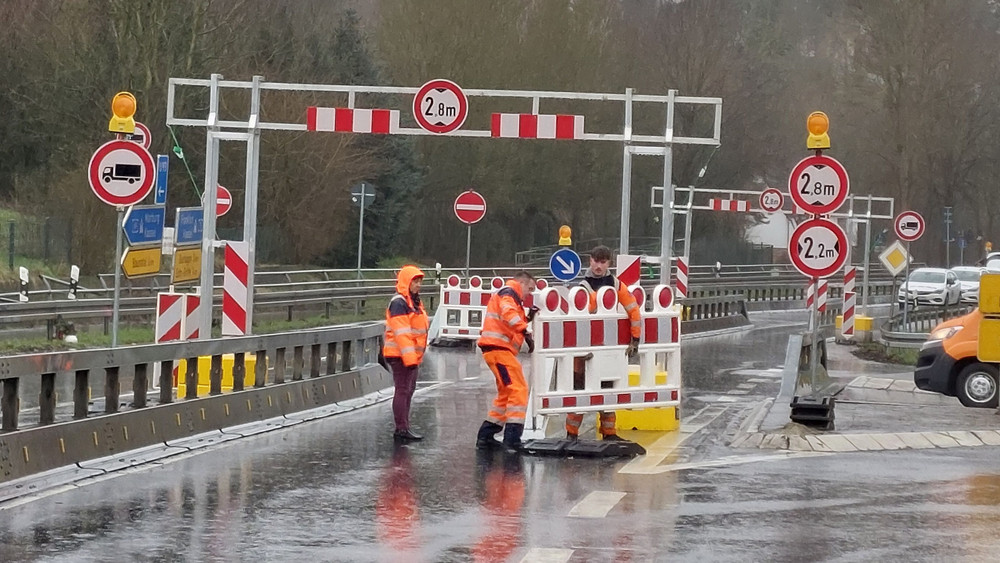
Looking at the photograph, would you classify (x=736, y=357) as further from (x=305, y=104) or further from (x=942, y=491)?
(x=305, y=104)

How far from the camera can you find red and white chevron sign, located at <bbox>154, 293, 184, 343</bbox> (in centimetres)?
1789

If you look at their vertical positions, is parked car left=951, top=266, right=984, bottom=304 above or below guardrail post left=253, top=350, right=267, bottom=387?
above

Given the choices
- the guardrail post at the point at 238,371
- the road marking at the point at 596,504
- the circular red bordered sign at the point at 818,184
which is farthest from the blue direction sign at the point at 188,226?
the road marking at the point at 596,504

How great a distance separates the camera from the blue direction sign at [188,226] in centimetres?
1911

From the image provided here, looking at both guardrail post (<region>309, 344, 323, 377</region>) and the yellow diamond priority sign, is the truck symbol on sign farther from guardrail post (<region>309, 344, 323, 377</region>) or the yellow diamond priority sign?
the yellow diamond priority sign

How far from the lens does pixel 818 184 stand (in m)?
16.9

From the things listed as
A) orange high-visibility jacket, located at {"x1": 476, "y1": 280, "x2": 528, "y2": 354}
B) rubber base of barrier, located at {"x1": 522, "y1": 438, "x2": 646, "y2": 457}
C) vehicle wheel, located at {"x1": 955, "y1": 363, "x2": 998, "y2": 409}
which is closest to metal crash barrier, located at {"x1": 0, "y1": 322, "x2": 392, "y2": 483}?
orange high-visibility jacket, located at {"x1": 476, "y1": 280, "x2": 528, "y2": 354}

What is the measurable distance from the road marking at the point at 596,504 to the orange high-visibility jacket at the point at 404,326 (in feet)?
12.7

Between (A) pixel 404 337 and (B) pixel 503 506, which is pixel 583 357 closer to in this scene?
(A) pixel 404 337

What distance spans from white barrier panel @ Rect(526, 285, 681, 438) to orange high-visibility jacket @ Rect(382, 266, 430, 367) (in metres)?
1.19

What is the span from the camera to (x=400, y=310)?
51.2ft

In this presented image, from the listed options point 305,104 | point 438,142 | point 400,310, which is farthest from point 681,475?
point 438,142

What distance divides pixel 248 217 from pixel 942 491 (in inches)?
427

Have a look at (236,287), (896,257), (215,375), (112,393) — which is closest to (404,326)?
(215,375)
